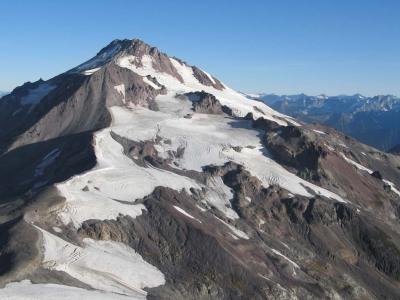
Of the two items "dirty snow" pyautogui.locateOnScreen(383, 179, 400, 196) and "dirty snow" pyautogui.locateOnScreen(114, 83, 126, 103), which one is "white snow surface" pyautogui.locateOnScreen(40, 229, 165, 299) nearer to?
"dirty snow" pyautogui.locateOnScreen(383, 179, 400, 196)

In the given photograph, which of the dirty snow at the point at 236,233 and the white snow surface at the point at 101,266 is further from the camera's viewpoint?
the dirty snow at the point at 236,233

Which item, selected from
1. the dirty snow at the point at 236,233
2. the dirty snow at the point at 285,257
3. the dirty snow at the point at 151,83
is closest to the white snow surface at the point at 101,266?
the dirty snow at the point at 236,233

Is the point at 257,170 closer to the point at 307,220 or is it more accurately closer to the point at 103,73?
the point at 307,220

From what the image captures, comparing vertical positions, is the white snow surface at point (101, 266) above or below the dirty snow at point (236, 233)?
above

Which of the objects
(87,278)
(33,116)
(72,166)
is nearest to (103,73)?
(33,116)

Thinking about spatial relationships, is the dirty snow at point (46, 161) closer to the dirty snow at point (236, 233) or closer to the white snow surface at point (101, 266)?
the dirty snow at point (236, 233)

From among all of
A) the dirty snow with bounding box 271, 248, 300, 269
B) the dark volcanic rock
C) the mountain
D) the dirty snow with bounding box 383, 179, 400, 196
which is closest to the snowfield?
the mountain
